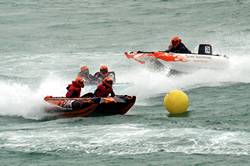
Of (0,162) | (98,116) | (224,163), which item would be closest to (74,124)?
(98,116)

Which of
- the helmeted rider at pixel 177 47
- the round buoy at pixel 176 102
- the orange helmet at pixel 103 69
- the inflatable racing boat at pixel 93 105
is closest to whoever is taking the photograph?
the round buoy at pixel 176 102

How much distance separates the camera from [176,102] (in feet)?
71.8

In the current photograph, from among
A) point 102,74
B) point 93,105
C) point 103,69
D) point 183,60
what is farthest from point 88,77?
point 183,60

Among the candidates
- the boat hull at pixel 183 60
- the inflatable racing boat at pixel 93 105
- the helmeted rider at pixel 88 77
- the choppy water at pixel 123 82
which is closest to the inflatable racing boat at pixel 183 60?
the boat hull at pixel 183 60

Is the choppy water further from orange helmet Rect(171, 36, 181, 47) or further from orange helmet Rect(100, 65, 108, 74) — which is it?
orange helmet Rect(171, 36, 181, 47)

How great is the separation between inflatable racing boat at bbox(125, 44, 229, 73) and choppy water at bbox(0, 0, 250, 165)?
0.27 metres

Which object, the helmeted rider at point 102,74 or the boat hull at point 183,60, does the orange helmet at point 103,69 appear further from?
the boat hull at point 183,60

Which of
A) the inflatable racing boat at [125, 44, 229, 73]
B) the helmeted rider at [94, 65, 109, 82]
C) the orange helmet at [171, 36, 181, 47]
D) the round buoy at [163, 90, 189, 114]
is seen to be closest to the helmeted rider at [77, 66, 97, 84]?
the helmeted rider at [94, 65, 109, 82]

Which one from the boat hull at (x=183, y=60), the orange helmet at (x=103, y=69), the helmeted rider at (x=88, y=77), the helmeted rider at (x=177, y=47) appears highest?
the helmeted rider at (x=177, y=47)

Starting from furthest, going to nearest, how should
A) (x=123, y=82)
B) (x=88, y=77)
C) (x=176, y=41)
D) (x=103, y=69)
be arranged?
(x=176, y=41) → (x=123, y=82) → (x=88, y=77) → (x=103, y=69)

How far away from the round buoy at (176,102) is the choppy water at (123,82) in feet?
1.04

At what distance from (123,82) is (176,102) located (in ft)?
23.1

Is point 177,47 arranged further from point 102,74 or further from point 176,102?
point 176,102

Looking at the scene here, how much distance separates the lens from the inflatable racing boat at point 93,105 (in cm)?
2202
